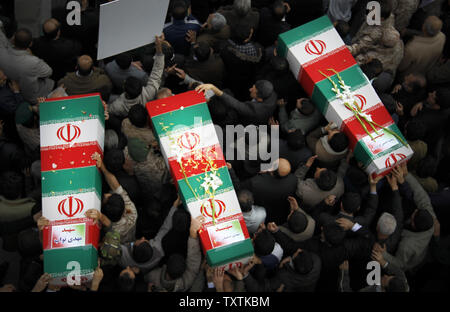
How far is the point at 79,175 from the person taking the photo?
3.85 meters

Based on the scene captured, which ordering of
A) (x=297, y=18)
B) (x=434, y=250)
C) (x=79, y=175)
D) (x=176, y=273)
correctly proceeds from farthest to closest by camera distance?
1. (x=297, y=18)
2. (x=434, y=250)
3. (x=79, y=175)
4. (x=176, y=273)

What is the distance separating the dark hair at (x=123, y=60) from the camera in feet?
14.8

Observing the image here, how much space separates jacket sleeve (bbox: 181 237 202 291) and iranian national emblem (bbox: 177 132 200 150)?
815 millimetres

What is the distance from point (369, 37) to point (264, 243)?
259cm

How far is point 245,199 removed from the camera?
12.6 feet

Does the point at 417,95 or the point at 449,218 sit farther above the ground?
the point at 417,95

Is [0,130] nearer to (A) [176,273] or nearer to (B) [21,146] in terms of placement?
(B) [21,146]

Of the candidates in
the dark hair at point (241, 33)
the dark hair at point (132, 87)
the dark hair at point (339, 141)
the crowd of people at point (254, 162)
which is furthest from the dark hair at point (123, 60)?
the dark hair at point (339, 141)

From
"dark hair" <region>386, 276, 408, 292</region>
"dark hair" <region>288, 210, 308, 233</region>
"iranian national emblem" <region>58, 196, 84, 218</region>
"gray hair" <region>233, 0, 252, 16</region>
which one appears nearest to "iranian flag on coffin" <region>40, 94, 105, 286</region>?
"iranian national emblem" <region>58, 196, 84, 218</region>

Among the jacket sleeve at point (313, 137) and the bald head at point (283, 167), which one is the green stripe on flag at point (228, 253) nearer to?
the bald head at point (283, 167)

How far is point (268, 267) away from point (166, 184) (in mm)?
1212

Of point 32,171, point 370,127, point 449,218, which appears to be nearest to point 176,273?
point 32,171

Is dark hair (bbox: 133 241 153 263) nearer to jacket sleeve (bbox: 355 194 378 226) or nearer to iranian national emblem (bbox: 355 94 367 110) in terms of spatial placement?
jacket sleeve (bbox: 355 194 378 226)

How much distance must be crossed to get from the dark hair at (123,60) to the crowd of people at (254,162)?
0.02 m
